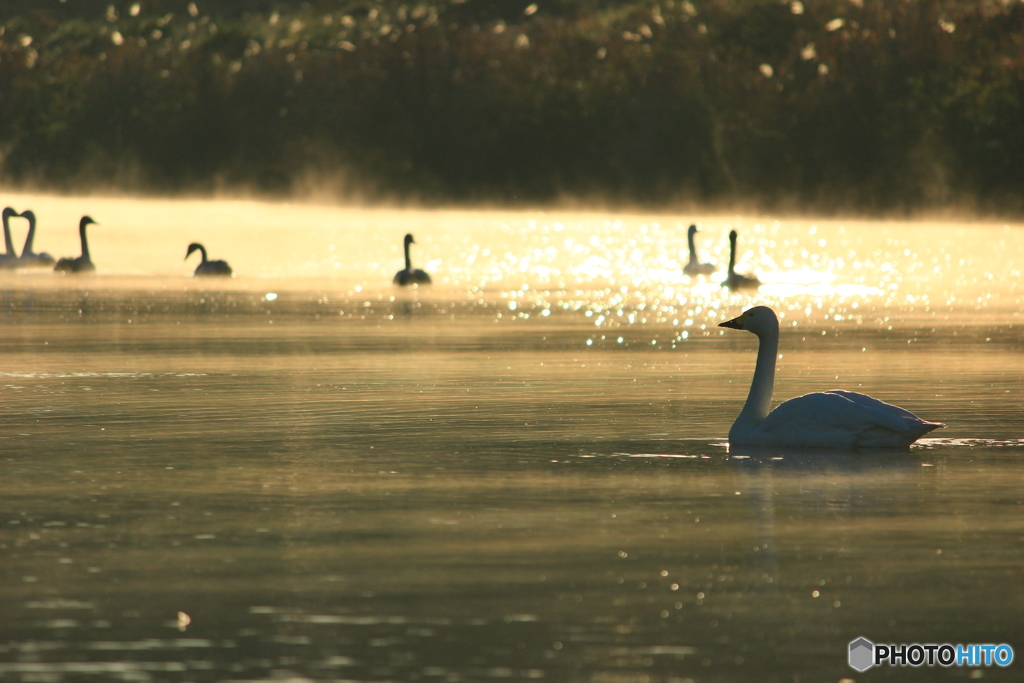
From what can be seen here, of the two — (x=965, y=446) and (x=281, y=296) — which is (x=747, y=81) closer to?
(x=281, y=296)

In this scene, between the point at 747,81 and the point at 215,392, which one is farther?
the point at 747,81

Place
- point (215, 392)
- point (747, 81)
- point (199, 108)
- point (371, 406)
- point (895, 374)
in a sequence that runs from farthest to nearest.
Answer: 1. point (199, 108)
2. point (747, 81)
3. point (895, 374)
4. point (215, 392)
5. point (371, 406)

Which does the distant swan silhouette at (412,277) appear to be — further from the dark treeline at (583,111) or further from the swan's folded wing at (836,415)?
the dark treeline at (583,111)

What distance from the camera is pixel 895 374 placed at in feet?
56.1

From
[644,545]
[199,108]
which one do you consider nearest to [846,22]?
[199,108]

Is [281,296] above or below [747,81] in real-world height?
below

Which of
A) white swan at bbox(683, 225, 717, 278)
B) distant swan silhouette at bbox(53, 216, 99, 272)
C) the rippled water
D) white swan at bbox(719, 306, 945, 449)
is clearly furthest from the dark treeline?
white swan at bbox(719, 306, 945, 449)

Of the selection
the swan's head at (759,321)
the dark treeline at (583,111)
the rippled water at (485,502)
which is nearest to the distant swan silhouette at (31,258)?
the rippled water at (485,502)

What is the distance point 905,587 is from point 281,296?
72.3 ft

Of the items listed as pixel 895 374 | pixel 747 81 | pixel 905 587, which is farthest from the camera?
pixel 747 81
